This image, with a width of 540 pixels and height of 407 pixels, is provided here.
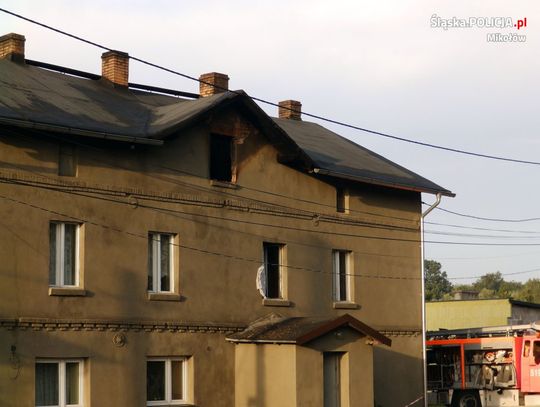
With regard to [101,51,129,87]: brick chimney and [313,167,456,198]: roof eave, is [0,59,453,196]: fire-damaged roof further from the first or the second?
[101,51,129,87]: brick chimney

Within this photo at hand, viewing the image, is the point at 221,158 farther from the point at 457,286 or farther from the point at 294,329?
the point at 457,286

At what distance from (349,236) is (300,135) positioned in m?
4.20

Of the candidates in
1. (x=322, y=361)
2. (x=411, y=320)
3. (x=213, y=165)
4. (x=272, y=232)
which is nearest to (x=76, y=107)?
(x=213, y=165)

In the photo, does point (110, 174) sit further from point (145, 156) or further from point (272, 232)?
point (272, 232)

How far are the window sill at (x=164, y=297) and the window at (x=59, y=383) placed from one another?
2.49 meters

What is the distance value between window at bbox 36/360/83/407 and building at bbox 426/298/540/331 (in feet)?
85.7

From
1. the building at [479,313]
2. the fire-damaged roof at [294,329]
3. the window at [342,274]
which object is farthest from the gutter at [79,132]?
the building at [479,313]

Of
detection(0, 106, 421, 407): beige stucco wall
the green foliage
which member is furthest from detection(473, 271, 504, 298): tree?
detection(0, 106, 421, 407): beige stucco wall

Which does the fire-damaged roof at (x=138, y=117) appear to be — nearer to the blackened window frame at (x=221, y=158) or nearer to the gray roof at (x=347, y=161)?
the gray roof at (x=347, y=161)

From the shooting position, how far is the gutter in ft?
70.4

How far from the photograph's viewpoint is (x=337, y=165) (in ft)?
97.2

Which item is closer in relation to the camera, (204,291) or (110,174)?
(110,174)

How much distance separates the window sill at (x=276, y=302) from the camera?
27.6m

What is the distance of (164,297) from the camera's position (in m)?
25.0
